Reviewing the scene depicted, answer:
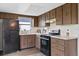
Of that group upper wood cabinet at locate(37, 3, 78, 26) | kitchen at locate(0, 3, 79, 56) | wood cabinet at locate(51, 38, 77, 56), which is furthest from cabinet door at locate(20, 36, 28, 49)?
wood cabinet at locate(51, 38, 77, 56)

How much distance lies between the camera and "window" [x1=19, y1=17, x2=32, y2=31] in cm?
569

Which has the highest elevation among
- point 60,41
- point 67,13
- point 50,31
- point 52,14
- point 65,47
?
point 52,14

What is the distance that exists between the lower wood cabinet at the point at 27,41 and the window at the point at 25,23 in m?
0.74

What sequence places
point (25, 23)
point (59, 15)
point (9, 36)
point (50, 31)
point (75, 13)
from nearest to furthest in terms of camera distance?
point (75, 13), point (59, 15), point (9, 36), point (50, 31), point (25, 23)

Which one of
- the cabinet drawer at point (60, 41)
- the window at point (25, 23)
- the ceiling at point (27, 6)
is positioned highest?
the ceiling at point (27, 6)

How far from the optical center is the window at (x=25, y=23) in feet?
18.7

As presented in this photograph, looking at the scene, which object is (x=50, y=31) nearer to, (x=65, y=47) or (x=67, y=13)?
(x=67, y=13)

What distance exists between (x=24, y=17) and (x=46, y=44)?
7.76 ft

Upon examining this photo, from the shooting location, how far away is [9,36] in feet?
13.8

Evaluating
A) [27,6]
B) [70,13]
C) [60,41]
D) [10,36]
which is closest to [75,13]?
[70,13]

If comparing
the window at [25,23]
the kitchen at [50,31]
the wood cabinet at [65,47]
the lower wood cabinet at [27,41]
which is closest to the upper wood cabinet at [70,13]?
the kitchen at [50,31]

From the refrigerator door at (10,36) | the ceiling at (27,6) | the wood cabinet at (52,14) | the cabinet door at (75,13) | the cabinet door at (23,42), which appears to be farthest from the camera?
the cabinet door at (23,42)

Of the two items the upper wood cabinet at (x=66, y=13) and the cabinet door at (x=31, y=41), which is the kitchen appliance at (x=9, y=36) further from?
the upper wood cabinet at (x=66, y=13)

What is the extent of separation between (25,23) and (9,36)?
1797mm
